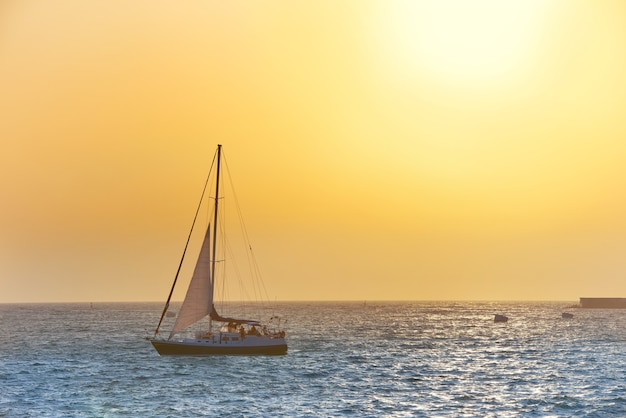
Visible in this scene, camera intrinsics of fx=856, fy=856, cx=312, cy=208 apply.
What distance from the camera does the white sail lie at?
290 ft

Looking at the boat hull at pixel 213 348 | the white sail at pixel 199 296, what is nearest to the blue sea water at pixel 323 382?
the boat hull at pixel 213 348

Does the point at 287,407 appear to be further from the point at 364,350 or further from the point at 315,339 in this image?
the point at 315,339

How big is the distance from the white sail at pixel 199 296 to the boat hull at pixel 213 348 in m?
1.71

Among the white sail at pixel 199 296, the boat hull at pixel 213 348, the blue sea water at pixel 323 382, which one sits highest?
the white sail at pixel 199 296

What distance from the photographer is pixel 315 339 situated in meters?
140

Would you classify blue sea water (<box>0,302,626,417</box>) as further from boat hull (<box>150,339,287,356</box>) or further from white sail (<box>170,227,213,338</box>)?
white sail (<box>170,227,213,338</box>)

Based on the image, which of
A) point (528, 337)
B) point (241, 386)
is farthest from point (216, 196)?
point (528, 337)

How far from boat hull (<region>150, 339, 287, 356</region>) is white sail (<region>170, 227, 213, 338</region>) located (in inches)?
67.1

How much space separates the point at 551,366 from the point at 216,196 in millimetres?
40978

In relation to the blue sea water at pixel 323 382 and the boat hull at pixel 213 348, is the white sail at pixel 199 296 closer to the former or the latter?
the boat hull at pixel 213 348

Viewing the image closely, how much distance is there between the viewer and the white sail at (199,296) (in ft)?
290

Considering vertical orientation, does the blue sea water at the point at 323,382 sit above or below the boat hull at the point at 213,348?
below

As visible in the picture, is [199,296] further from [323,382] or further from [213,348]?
[323,382]

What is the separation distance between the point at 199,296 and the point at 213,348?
558 centimetres
